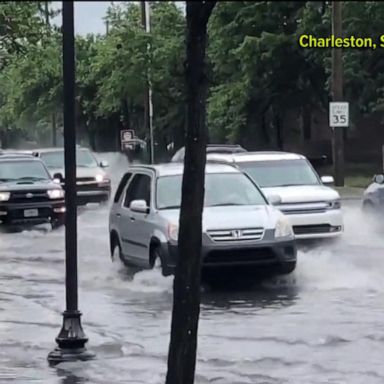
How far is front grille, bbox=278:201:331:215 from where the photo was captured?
58.5 ft

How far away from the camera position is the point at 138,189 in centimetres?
1577

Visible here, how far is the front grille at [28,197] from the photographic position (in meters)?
23.3

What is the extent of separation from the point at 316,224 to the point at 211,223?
486cm

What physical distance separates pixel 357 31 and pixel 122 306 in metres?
26.1

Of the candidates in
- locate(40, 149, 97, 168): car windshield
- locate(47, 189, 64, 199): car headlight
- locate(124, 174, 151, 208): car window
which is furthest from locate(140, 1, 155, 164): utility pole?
locate(124, 174, 151, 208): car window

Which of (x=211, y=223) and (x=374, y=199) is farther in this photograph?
(x=374, y=199)

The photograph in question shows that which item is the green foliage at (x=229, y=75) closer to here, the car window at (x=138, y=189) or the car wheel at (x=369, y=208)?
the car wheel at (x=369, y=208)

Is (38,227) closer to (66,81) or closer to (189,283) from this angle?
(66,81)

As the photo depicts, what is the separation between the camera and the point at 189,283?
5938mm

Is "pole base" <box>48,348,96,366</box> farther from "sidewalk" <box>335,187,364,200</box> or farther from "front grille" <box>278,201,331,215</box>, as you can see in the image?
"sidewalk" <box>335,187,364,200</box>

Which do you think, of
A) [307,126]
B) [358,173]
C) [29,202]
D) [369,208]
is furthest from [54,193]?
[307,126]

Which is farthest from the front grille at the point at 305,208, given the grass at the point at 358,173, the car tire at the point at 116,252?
the grass at the point at 358,173

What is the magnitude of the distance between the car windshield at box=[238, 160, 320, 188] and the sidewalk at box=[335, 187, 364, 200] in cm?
1240

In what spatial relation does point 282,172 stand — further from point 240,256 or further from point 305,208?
point 240,256
